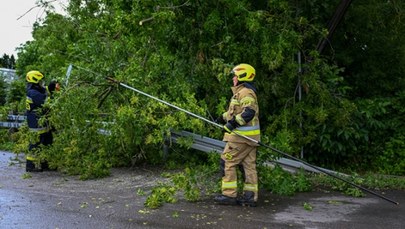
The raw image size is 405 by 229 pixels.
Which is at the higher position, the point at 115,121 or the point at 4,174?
the point at 115,121

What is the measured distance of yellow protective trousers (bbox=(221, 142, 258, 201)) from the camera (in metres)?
6.23

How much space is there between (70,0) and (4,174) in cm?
374

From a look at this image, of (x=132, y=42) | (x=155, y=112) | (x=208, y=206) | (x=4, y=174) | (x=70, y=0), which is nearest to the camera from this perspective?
(x=208, y=206)

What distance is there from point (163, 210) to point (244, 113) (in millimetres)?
1550

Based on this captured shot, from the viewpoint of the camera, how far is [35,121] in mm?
8656

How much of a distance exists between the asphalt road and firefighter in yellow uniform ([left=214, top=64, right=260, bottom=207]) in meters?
0.19

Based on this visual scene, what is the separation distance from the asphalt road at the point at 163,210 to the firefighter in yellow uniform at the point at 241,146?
192 millimetres

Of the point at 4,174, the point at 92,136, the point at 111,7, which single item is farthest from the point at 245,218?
the point at 4,174

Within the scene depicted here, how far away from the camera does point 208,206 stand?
242 inches

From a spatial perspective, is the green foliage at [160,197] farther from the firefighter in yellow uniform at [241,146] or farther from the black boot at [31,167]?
the black boot at [31,167]

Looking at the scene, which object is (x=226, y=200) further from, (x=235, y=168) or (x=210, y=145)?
(x=210, y=145)

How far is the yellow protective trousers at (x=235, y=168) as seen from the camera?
6234 mm

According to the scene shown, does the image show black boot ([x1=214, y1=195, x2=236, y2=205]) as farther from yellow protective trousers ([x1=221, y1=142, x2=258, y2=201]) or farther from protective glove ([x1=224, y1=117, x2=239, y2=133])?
protective glove ([x1=224, y1=117, x2=239, y2=133])

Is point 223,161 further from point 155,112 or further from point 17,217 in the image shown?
point 17,217
